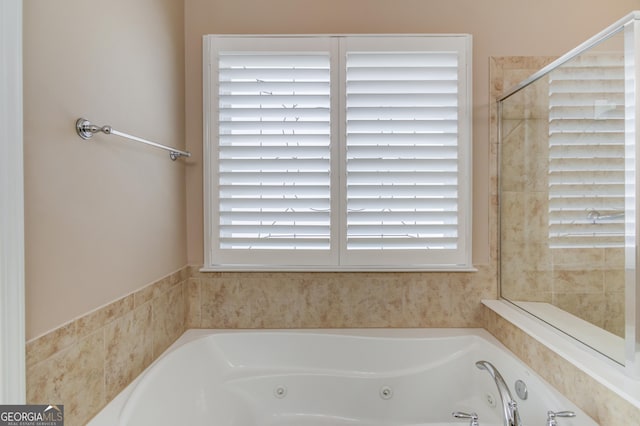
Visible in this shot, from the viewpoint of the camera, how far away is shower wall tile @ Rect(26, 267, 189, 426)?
0.93 m

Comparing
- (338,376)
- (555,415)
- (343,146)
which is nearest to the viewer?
(555,415)

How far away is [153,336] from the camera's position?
1.55 meters

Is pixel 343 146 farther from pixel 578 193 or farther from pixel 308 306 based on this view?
pixel 578 193

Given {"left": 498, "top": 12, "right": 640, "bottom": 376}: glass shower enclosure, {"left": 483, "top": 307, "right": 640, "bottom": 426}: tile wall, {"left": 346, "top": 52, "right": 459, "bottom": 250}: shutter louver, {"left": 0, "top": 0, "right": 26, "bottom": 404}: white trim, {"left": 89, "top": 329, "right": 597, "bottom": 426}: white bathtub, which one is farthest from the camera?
{"left": 346, "top": 52, "right": 459, "bottom": 250}: shutter louver

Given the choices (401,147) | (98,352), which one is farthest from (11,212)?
(401,147)

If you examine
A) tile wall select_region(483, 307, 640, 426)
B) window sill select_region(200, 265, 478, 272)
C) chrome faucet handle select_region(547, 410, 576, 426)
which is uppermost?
window sill select_region(200, 265, 478, 272)

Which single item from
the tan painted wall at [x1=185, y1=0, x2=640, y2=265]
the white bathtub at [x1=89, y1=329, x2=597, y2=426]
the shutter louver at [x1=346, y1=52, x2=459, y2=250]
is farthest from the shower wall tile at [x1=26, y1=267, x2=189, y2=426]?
the tan painted wall at [x1=185, y1=0, x2=640, y2=265]

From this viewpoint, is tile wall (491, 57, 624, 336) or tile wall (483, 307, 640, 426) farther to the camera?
tile wall (491, 57, 624, 336)

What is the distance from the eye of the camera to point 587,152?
1521 millimetres

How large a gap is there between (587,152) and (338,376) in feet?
5.20

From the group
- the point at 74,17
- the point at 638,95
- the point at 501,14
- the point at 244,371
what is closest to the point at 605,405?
the point at 638,95

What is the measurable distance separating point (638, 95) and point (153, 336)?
209cm

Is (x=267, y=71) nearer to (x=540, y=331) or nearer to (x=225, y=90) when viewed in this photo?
(x=225, y=90)

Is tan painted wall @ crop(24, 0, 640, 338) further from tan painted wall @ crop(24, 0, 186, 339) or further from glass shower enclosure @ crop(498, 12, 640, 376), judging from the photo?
glass shower enclosure @ crop(498, 12, 640, 376)
